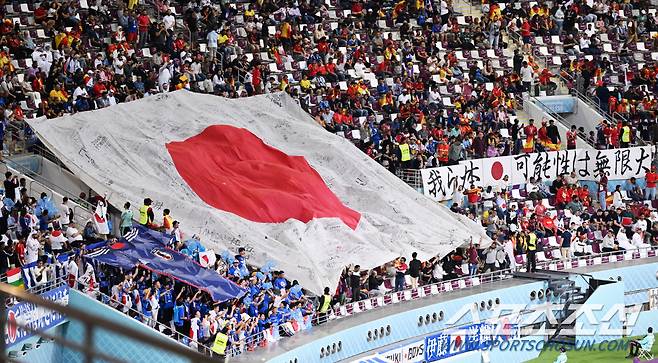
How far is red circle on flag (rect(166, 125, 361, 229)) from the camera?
1017 inches

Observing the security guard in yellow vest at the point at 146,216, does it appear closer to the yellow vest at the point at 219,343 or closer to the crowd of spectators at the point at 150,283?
the crowd of spectators at the point at 150,283

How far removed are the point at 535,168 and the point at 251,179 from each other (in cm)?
822

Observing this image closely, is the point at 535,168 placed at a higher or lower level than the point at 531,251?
higher

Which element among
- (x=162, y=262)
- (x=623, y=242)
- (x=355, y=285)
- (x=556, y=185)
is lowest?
(x=623, y=242)

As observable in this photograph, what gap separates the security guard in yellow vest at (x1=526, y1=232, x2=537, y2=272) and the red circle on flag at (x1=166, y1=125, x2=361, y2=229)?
389 cm

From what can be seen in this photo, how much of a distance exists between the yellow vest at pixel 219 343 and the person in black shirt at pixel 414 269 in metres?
6.39

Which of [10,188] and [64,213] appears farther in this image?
[64,213]

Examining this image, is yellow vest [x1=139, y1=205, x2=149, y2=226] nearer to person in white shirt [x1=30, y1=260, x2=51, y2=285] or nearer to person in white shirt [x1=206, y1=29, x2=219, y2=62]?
person in white shirt [x1=30, y1=260, x2=51, y2=285]

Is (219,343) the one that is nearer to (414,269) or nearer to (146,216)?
(146,216)

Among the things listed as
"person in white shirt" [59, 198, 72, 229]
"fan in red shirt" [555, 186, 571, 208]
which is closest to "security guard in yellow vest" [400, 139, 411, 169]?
"fan in red shirt" [555, 186, 571, 208]

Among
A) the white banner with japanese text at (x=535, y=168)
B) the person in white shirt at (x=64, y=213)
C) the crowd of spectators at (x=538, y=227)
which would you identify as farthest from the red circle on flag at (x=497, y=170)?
the person in white shirt at (x=64, y=213)

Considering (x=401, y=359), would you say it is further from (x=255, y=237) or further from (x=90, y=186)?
(x=90, y=186)

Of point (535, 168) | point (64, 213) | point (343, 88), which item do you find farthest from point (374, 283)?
point (535, 168)

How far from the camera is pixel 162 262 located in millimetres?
21391
